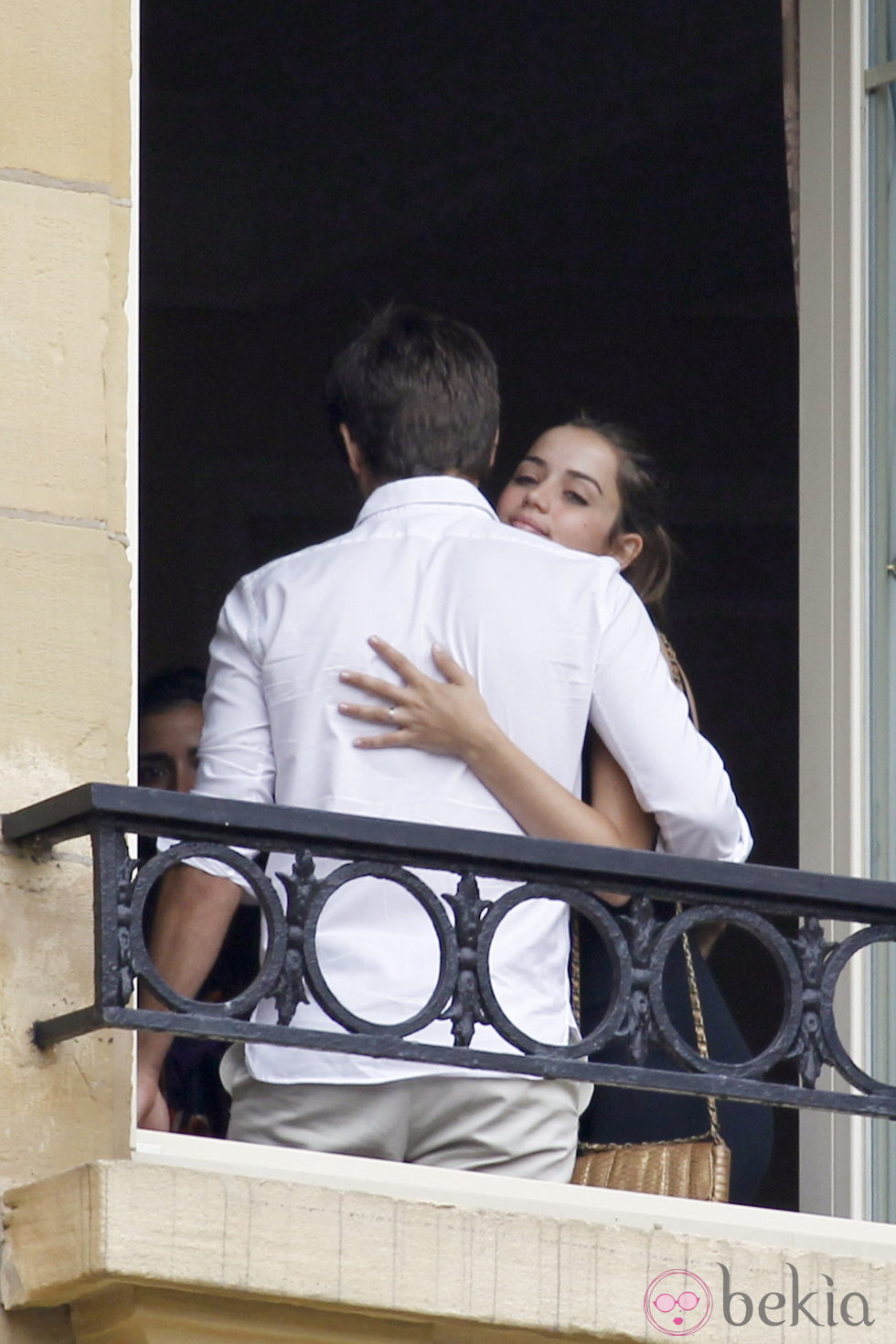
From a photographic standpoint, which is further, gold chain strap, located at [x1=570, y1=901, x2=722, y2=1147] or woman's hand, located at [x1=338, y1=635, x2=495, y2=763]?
gold chain strap, located at [x1=570, y1=901, x2=722, y2=1147]

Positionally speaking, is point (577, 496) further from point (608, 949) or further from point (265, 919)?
point (265, 919)

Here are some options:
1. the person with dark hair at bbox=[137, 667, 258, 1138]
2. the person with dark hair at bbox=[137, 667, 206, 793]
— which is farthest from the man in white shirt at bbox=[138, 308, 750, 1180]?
the person with dark hair at bbox=[137, 667, 206, 793]

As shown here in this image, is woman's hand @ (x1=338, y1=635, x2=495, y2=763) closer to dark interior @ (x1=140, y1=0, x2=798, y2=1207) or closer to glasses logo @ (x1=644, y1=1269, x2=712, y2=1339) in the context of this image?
glasses logo @ (x1=644, y1=1269, x2=712, y2=1339)

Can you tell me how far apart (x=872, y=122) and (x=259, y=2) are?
3.42m

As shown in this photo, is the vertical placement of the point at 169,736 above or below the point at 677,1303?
above

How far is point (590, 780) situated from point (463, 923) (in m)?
0.54

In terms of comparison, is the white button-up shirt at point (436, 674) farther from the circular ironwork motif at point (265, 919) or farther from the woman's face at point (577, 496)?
the woman's face at point (577, 496)

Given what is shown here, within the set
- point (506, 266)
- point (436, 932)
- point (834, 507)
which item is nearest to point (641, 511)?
point (834, 507)

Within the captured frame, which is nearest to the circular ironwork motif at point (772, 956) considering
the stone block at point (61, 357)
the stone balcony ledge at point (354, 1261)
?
the stone balcony ledge at point (354, 1261)

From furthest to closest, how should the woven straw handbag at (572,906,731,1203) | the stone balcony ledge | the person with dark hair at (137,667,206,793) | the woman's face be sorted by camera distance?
1. the person with dark hair at (137,667,206,793)
2. the woman's face
3. the woven straw handbag at (572,906,731,1203)
4. the stone balcony ledge

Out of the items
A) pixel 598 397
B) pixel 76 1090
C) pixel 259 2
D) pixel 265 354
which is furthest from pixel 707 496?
pixel 76 1090

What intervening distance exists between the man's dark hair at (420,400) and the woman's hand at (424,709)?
0.93 feet

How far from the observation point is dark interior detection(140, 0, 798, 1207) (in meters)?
7.41

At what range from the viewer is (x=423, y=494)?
11.6 feet
